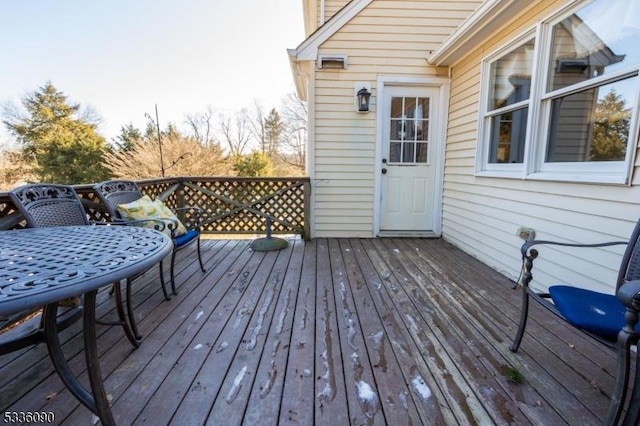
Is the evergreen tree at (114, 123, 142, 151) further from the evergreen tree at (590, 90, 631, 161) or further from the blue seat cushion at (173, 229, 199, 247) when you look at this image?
the evergreen tree at (590, 90, 631, 161)

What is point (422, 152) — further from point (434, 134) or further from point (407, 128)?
point (407, 128)

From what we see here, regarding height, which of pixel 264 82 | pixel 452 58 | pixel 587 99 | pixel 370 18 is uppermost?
pixel 264 82

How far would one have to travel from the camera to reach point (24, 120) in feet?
48.3

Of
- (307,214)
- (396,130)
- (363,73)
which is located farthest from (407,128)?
(307,214)

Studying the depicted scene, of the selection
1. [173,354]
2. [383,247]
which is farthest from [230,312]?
[383,247]

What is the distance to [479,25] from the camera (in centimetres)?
284

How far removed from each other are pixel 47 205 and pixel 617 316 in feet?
9.76

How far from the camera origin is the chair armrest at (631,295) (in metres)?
0.94

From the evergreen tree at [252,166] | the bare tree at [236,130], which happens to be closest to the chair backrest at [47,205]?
the evergreen tree at [252,166]

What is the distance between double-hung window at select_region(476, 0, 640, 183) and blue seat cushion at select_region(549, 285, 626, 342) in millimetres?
870

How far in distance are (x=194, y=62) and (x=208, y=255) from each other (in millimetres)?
16957

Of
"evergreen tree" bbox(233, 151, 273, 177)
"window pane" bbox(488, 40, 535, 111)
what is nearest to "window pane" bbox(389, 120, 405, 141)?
"window pane" bbox(488, 40, 535, 111)

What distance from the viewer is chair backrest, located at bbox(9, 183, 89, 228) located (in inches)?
67.2

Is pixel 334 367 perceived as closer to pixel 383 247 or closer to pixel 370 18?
pixel 383 247
